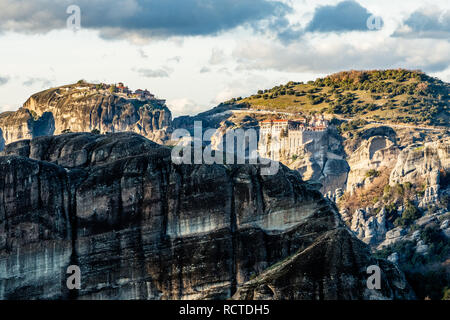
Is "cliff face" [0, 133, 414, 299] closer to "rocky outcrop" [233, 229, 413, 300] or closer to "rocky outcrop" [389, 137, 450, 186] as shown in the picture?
"rocky outcrop" [233, 229, 413, 300]

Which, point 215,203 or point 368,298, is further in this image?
point 215,203

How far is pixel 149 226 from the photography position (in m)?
58.7

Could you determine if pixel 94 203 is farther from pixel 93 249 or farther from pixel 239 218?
pixel 239 218

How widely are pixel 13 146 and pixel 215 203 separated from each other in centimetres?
1829

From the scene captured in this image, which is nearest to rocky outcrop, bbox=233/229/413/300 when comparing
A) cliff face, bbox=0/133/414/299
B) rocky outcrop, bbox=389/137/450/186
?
cliff face, bbox=0/133/414/299

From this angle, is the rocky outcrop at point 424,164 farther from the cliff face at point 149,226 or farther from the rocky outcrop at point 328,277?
the rocky outcrop at point 328,277

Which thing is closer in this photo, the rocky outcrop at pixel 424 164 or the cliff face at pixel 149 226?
the cliff face at pixel 149 226

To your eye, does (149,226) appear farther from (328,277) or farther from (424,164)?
(424,164)

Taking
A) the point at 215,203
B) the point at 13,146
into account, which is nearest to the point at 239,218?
the point at 215,203

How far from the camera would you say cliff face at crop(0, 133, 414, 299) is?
189ft

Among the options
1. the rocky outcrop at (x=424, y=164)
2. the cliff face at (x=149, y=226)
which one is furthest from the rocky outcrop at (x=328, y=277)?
the rocky outcrop at (x=424, y=164)

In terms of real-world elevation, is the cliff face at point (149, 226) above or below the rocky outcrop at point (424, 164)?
below

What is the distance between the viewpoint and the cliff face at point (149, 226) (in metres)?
57.6
